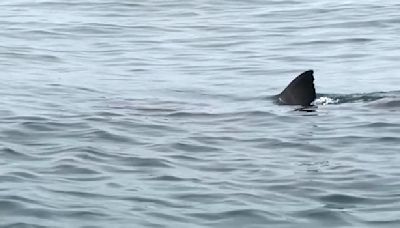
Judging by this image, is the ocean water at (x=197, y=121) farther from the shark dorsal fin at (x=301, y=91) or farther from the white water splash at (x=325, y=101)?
the shark dorsal fin at (x=301, y=91)

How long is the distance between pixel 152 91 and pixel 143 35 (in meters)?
6.05

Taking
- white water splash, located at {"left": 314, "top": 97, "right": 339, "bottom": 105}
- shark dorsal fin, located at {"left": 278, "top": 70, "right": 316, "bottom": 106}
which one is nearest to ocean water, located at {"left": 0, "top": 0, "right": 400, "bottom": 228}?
white water splash, located at {"left": 314, "top": 97, "right": 339, "bottom": 105}

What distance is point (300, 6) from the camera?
84.6ft

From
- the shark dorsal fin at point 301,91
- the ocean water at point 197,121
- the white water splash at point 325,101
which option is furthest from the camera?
the white water splash at point 325,101

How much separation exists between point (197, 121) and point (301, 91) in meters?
1.58

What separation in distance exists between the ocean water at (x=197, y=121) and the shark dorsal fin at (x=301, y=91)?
0.74ft

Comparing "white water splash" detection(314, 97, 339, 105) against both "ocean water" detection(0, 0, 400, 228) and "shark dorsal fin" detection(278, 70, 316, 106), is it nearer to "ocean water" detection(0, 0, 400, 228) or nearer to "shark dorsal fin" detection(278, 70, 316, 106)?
"ocean water" detection(0, 0, 400, 228)

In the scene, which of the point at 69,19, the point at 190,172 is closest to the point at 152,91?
the point at 190,172

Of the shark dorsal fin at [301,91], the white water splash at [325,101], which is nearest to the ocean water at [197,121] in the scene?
the white water splash at [325,101]

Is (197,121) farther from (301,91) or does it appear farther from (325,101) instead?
(325,101)

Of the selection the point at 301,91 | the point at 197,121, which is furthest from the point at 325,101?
the point at 197,121

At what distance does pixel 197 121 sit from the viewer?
545 inches

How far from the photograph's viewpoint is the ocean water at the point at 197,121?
9984 millimetres

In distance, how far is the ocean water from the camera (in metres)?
9.98
